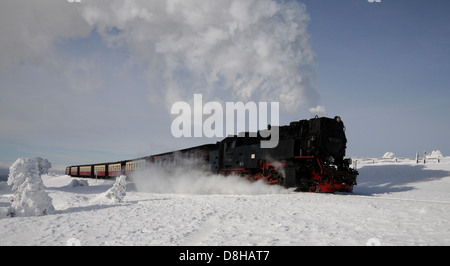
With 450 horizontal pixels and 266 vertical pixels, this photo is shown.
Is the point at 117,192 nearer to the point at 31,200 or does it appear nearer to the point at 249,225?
the point at 31,200

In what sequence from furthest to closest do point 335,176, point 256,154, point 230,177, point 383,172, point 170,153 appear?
point 383,172 < point 170,153 < point 230,177 < point 256,154 < point 335,176

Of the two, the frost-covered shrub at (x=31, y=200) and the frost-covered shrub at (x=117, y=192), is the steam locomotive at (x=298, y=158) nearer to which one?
the frost-covered shrub at (x=117, y=192)

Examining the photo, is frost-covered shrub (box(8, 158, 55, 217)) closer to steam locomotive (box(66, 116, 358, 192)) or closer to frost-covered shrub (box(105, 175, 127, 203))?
frost-covered shrub (box(105, 175, 127, 203))

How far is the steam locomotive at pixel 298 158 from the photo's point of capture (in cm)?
1412

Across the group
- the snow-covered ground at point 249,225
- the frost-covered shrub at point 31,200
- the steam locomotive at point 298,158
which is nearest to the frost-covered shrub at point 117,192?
the frost-covered shrub at point 31,200

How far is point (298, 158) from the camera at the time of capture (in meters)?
14.7

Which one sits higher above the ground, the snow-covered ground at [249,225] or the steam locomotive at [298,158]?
the steam locomotive at [298,158]

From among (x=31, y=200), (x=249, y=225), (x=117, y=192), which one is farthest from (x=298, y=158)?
(x=31, y=200)

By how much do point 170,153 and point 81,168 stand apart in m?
26.6

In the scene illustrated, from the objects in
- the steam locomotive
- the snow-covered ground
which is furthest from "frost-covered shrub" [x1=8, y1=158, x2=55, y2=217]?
the steam locomotive
